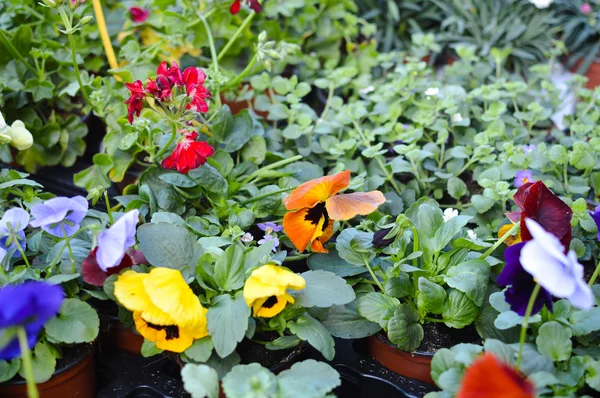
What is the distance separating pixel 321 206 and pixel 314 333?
215 mm

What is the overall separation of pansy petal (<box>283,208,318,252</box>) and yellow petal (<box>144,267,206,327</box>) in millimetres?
233

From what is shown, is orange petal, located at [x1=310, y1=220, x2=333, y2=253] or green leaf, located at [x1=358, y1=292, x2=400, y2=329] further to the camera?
orange petal, located at [x1=310, y1=220, x2=333, y2=253]

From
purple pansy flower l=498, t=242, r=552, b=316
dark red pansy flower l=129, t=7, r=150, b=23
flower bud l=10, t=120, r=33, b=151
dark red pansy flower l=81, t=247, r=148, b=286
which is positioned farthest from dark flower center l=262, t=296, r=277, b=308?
dark red pansy flower l=129, t=7, r=150, b=23

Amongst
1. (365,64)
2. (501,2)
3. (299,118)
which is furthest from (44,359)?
(501,2)

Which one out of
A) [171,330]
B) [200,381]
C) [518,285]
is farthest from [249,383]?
[518,285]

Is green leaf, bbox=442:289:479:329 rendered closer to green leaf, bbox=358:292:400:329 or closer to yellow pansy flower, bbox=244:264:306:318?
green leaf, bbox=358:292:400:329

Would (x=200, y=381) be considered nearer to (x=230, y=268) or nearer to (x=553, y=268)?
(x=230, y=268)

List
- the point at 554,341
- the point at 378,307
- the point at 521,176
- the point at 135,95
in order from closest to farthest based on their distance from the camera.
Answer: the point at 554,341 → the point at 378,307 → the point at 135,95 → the point at 521,176

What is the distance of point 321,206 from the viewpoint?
1000 mm

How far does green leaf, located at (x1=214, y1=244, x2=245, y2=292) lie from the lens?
914 mm

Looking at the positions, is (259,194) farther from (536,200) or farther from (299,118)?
(536,200)

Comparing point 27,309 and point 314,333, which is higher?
point 27,309

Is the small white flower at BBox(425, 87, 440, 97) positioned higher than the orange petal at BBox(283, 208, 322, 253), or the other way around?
the small white flower at BBox(425, 87, 440, 97)

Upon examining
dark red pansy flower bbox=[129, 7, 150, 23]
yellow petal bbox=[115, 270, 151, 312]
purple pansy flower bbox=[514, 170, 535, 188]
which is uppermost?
dark red pansy flower bbox=[129, 7, 150, 23]
